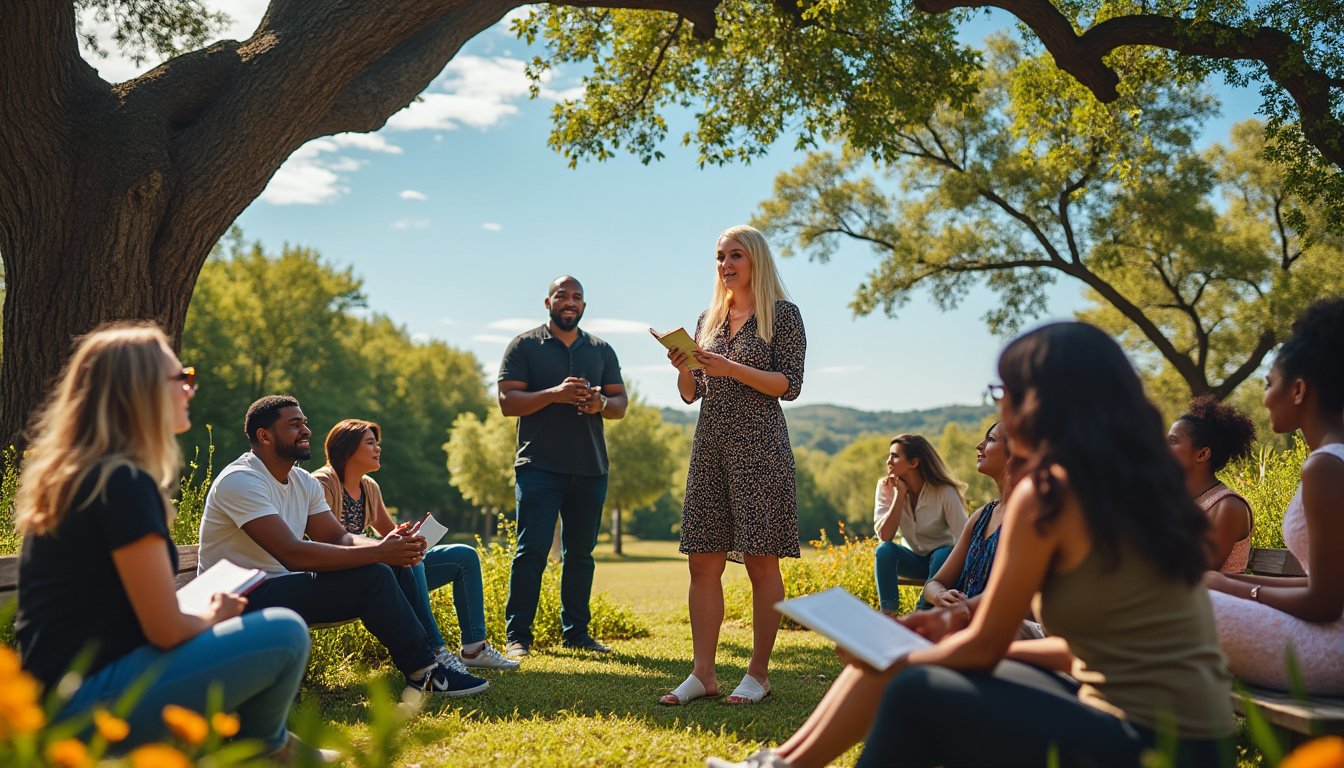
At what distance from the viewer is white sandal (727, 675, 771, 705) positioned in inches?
193

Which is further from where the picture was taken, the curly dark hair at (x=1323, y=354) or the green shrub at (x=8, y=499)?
the green shrub at (x=8, y=499)

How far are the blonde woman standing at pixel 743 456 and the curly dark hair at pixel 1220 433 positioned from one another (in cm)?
186

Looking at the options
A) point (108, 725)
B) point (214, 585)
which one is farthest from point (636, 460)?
point (108, 725)

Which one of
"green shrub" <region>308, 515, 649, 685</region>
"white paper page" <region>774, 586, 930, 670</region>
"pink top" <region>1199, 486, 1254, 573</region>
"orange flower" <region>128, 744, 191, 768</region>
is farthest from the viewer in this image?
"green shrub" <region>308, 515, 649, 685</region>

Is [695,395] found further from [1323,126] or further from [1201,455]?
[1323,126]

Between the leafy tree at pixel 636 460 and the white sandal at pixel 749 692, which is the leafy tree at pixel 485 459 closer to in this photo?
the leafy tree at pixel 636 460

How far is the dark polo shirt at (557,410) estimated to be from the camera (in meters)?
6.80

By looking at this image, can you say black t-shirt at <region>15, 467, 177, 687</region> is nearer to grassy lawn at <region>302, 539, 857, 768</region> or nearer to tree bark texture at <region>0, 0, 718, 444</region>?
grassy lawn at <region>302, 539, 857, 768</region>

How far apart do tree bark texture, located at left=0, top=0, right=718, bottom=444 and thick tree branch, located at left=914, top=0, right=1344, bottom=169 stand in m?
5.23

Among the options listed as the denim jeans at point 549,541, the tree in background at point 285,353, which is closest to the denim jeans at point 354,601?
the denim jeans at point 549,541

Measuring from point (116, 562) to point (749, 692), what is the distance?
316 cm

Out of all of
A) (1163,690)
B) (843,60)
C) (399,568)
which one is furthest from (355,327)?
(1163,690)

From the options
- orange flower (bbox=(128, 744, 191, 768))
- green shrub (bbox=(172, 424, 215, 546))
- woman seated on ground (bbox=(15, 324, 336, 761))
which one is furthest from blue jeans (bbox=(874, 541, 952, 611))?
orange flower (bbox=(128, 744, 191, 768))

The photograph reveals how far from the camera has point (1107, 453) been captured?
7.41 feet
